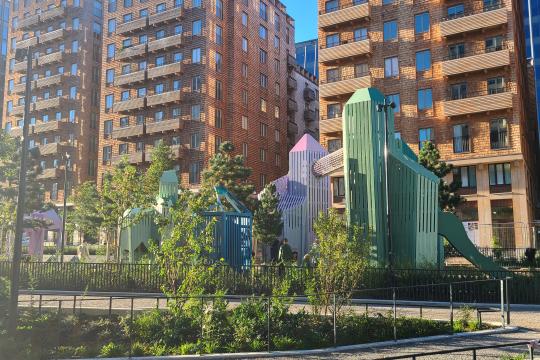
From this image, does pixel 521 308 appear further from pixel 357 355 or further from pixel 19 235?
pixel 19 235

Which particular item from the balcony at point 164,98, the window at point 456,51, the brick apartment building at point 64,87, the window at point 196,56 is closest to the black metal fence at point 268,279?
the window at point 456,51

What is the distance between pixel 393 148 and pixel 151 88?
39.0m

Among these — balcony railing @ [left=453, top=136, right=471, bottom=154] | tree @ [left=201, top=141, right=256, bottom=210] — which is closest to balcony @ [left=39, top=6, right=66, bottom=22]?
tree @ [left=201, top=141, right=256, bottom=210]

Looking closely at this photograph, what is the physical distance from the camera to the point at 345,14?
157 feet

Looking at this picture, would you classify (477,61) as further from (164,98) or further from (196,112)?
(164,98)

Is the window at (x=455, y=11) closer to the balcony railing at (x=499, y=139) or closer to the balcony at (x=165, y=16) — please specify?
the balcony railing at (x=499, y=139)

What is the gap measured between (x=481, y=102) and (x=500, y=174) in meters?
5.80

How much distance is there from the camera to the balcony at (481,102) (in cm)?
3894

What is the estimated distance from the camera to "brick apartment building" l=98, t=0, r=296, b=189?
5109cm

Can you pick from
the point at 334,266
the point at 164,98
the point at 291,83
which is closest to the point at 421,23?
the point at 291,83

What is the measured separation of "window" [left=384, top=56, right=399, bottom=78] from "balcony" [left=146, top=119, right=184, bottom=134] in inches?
791

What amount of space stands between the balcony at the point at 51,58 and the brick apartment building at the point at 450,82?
32370mm

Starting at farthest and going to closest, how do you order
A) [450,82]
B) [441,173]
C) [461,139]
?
1. [450,82]
2. [461,139]
3. [441,173]

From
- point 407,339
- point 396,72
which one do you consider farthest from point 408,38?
point 407,339
